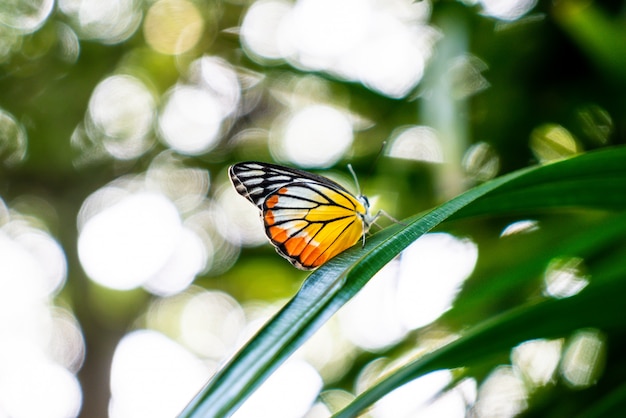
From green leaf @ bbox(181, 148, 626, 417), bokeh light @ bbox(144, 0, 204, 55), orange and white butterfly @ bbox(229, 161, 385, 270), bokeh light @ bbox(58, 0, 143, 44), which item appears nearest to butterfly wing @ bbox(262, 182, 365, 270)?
orange and white butterfly @ bbox(229, 161, 385, 270)

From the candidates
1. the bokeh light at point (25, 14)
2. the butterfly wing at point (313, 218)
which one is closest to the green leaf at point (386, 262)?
the butterfly wing at point (313, 218)

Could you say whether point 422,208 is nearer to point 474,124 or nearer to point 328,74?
point 474,124

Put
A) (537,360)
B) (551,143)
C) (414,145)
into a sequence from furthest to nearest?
(414,145), (537,360), (551,143)

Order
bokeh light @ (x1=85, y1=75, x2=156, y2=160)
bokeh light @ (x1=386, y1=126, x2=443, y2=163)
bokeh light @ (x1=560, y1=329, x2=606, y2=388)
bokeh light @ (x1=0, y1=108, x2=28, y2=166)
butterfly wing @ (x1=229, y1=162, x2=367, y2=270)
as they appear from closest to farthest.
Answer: butterfly wing @ (x1=229, y1=162, x2=367, y2=270) → bokeh light @ (x1=560, y1=329, x2=606, y2=388) → bokeh light @ (x1=386, y1=126, x2=443, y2=163) → bokeh light @ (x1=0, y1=108, x2=28, y2=166) → bokeh light @ (x1=85, y1=75, x2=156, y2=160)

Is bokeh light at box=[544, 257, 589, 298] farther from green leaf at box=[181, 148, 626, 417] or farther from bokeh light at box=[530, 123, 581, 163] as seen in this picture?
green leaf at box=[181, 148, 626, 417]

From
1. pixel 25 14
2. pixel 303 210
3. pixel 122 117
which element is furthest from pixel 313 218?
pixel 122 117

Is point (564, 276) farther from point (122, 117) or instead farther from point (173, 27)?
point (122, 117)

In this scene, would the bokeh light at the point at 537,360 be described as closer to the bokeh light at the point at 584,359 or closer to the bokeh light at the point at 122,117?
the bokeh light at the point at 584,359
